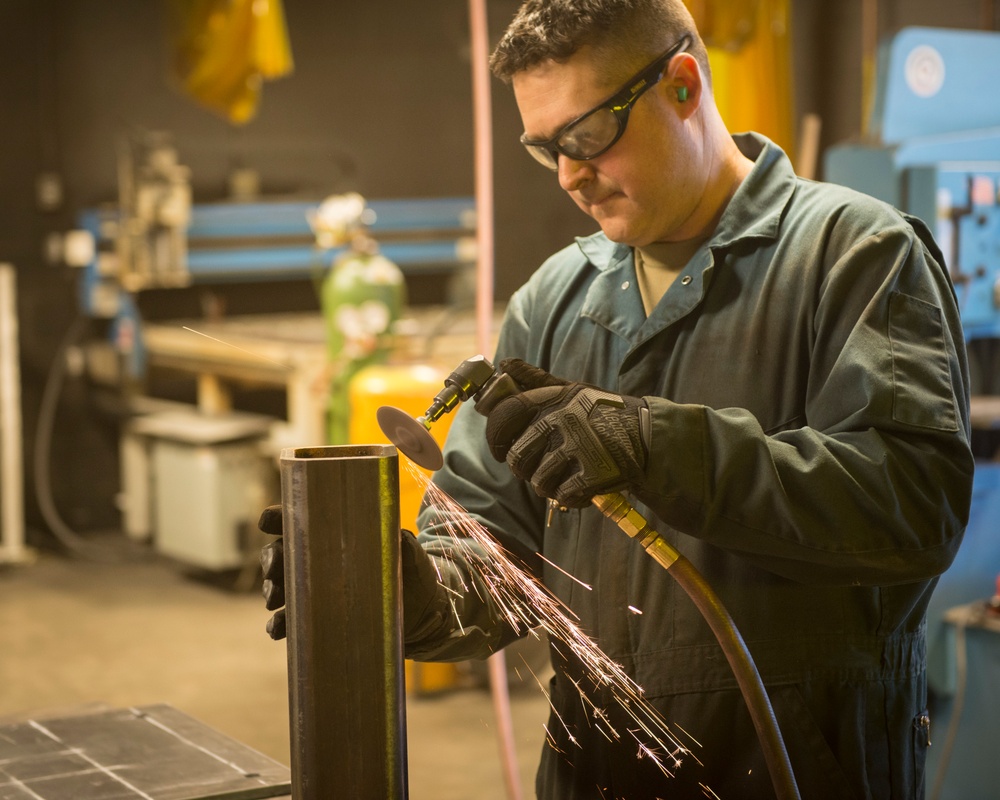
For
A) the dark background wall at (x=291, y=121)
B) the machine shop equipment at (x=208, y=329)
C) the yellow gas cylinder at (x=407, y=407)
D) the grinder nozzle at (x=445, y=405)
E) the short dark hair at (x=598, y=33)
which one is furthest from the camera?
the dark background wall at (x=291, y=121)

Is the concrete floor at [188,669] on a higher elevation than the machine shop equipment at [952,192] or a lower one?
lower

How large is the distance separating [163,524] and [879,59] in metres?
3.62

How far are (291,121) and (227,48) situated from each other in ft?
7.92

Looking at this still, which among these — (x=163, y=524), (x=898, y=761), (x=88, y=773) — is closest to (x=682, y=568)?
(x=898, y=761)

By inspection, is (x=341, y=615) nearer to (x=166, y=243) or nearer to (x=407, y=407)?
(x=407, y=407)

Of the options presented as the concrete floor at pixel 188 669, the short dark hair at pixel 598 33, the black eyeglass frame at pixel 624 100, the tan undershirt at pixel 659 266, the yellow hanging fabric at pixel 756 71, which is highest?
the yellow hanging fabric at pixel 756 71

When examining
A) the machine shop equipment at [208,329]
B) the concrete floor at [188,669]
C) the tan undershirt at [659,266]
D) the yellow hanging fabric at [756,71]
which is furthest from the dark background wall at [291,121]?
the tan undershirt at [659,266]

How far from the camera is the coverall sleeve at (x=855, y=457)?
44.0 inches

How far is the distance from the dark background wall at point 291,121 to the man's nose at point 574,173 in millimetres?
4013

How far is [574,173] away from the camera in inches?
53.4

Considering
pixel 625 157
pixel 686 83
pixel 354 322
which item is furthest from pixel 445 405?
pixel 354 322

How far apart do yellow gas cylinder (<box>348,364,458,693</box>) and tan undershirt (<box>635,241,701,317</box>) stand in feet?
6.28

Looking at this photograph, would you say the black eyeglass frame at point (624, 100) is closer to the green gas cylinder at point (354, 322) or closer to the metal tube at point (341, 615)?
the metal tube at point (341, 615)

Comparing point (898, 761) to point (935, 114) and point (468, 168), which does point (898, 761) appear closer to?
point (935, 114)
